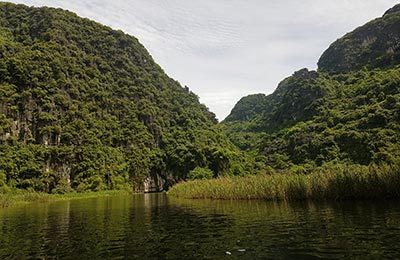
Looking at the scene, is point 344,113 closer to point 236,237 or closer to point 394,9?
point 394,9

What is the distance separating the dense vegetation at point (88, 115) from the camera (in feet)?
274

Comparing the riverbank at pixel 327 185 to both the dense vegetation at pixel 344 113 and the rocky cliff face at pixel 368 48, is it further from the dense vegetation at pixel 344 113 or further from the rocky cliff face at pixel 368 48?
the rocky cliff face at pixel 368 48

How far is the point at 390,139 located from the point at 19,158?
72096 millimetres

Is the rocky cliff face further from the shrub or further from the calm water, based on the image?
the calm water

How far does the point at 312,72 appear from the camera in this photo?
146 meters

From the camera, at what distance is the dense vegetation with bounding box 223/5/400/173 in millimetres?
73581

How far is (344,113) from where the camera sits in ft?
305

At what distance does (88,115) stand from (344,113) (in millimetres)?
68018

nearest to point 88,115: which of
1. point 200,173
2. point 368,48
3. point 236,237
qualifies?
point 200,173

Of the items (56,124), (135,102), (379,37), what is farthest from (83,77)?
(379,37)

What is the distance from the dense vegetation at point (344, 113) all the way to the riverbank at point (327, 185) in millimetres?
15297

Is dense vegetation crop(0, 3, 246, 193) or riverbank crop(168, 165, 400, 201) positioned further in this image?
dense vegetation crop(0, 3, 246, 193)

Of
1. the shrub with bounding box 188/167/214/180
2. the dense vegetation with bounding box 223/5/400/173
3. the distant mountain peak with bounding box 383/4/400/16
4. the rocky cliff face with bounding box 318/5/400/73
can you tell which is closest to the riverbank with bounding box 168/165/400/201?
the dense vegetation with bounding box 223/5/400/173

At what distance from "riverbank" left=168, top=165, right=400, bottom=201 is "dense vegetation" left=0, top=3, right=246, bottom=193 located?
51.7m
